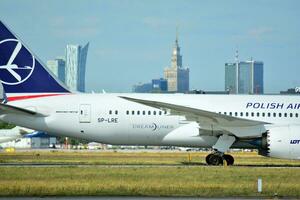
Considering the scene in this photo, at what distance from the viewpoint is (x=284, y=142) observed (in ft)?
103

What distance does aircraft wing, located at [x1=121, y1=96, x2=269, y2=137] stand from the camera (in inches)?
1283

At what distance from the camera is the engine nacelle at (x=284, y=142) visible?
3119 centimetres

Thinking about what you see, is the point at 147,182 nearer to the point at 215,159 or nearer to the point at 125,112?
the point at 215,159

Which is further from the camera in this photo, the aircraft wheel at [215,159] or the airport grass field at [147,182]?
the aircraft wheel at [215,159]

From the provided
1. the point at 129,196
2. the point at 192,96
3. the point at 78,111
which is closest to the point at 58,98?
the point at 78,111

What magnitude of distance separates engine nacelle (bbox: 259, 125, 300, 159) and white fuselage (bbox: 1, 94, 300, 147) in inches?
105

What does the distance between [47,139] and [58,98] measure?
70670mm

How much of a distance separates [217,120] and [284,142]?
3.68 metres

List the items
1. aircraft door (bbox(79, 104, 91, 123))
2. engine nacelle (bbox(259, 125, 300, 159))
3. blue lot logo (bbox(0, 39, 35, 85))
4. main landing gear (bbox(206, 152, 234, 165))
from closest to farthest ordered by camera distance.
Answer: engine nacelle (bbox(259, 125, 300, 159)) < main landing gear (bbox(206, 152, 234, 165)) < aircraft door (bbox(79, 104, 91, 123)) < blue lot logo (bbox(0, 39, 35, 85))

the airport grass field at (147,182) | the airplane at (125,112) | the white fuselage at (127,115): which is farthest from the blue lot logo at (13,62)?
the airport grass field at (147,182)

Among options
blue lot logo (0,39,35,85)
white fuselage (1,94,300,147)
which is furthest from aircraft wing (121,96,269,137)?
blue lot logo (0,39,35,85)

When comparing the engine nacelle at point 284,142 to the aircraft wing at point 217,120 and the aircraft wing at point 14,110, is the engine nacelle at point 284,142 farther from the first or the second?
the aircraft wing at point 14,110

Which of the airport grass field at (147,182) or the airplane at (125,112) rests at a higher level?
the airplane at (125,112)

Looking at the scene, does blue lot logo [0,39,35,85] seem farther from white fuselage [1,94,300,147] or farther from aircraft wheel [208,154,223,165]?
aircraft wheel [208,154,223,165]
